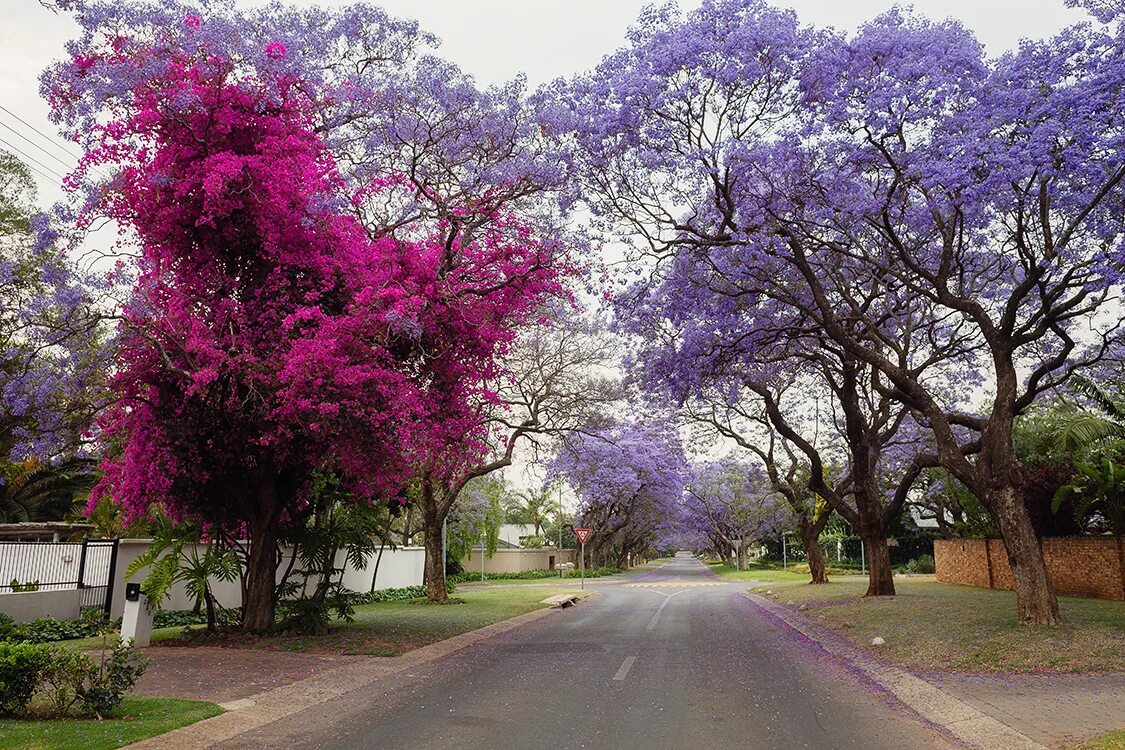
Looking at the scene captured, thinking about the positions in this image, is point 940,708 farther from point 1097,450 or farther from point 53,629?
point 1097,450

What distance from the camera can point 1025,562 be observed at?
1431 cm

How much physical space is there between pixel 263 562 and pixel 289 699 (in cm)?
673

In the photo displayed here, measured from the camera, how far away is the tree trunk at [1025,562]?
14055 millimetres

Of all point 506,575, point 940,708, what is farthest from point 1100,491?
point 506,575

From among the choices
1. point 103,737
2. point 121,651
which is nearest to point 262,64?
point 121,651

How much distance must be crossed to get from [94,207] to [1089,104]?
15356 mm

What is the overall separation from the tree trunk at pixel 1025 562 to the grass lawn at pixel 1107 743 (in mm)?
8161

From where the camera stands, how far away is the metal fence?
1499cm

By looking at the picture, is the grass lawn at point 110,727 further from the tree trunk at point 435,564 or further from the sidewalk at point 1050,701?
the tree trunk at point 435,564

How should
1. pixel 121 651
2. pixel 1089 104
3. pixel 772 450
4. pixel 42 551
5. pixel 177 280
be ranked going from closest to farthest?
pixel 121 651 < pixel 1089 104 < pixel 177 280 < pixel 42 551 < pixel 772 450

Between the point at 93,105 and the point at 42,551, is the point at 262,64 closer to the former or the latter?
the point at 93,105

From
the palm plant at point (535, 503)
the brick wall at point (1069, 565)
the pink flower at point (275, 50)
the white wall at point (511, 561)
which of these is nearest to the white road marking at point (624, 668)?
the pink flower at point (275, 50)

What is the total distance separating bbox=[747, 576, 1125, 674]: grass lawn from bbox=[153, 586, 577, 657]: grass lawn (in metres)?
8.37

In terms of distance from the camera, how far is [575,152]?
16156 mm
